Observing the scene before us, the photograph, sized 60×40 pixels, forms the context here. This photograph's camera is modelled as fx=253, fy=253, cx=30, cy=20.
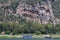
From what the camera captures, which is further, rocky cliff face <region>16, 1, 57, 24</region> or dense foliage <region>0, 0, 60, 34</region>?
rocky cliff face <region>16, 1, 57, 24</region>

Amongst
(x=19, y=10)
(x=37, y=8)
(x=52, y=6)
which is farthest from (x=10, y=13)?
(x=52, y=6)

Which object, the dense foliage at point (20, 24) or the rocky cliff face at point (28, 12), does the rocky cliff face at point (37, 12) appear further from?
the dense foliage at point (20, 24)

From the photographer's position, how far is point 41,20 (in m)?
123

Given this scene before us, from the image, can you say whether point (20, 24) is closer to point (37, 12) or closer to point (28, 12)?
point (28, 12)

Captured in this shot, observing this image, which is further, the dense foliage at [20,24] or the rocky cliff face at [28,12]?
the rocky cliff face at [28,12]


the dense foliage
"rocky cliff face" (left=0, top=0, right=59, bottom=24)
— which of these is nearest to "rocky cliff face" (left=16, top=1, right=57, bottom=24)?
"rocky cliff face" (left=0, top=0, right=59, bottom=24)

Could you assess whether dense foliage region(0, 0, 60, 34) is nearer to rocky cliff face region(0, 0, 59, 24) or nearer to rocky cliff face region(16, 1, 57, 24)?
rocky cliff face region(0, 0, 59, 24)

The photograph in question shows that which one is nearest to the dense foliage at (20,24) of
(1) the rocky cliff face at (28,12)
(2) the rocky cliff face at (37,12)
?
(1) the rocky cliff face at (28,12)

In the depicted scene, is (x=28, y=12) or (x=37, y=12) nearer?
(x=28, y=12)

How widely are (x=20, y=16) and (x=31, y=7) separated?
24.9 ft

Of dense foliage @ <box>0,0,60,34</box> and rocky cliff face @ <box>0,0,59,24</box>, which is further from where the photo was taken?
rocky cliff face @ <box>0,0,59,24</box>

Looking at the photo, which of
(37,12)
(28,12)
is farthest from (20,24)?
(37,12)

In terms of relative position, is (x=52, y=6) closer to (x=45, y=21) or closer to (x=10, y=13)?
(x=45, y=21)

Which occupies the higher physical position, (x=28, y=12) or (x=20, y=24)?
(x=28, y=12)
